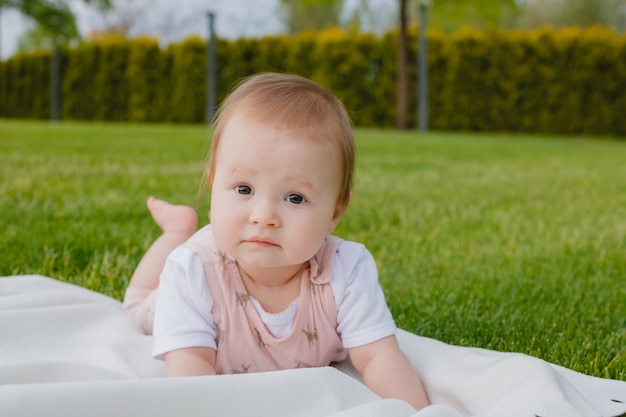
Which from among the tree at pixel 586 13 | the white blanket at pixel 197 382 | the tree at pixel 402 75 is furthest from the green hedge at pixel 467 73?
the tree at pixel 586 13

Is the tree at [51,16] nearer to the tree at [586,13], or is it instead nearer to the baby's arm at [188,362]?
the baby's arm at [188,362]

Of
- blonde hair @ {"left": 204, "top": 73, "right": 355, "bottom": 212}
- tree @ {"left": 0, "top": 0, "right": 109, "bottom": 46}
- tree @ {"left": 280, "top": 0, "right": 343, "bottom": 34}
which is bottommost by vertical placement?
blonde hair @ {"left": 204, "top": 73, "right": 355, "bottom": 212}

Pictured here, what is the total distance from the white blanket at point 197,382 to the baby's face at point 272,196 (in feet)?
0.96

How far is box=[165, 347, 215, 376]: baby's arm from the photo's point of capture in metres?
1.54

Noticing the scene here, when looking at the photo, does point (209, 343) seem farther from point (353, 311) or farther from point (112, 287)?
point (112, 287)

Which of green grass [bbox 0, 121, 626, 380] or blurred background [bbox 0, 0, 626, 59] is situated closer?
green grass [bbox 0, 121, 626, 380]

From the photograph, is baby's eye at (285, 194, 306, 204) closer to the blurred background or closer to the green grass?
the green grass

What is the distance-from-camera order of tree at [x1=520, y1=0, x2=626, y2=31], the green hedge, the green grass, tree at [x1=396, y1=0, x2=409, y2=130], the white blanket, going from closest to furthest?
the white blanket < the green grass < tree at [x1=396, y1=0, x2=409, y2=130] < the green hedge < tree at [x1=520, y1=0, x2=626, y2=31]

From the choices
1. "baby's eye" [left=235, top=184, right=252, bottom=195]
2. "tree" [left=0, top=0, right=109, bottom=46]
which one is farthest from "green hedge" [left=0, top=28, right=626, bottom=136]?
"baby's eye" [left=235, top=184, right=252, bottom=195]

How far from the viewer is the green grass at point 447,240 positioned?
2.16m

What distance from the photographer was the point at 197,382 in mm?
1275

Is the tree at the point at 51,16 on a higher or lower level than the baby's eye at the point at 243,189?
higher

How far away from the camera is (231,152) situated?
5.22ft

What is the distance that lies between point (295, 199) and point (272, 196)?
0.18 feet
